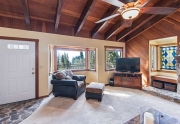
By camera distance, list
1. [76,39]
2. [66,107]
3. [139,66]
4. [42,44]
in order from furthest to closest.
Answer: [139,66] → [76,39] → [42,44] → [66,107]

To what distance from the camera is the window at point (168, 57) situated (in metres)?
4.92

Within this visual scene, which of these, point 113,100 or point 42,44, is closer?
point 113,100

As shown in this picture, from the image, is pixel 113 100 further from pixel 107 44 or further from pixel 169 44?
pixel 169 44

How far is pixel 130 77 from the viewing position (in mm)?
5301

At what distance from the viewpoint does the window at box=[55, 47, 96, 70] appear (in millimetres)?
5633

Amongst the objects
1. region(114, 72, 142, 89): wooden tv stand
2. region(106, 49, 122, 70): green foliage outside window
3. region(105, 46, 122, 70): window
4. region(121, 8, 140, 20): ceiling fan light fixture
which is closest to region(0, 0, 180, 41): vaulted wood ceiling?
region(121, 8, 140, 20): ceiling fan light fixture

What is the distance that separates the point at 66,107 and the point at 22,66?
205cm

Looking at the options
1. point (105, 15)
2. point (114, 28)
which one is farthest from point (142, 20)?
point (105, 15)

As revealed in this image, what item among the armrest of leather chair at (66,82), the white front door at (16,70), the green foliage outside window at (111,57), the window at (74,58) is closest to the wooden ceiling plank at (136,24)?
the green foliage outside window at (111,57)

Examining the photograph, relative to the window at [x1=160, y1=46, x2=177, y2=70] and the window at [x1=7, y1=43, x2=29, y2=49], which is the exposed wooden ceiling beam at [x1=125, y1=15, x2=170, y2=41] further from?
the window at [x1=7, y1=43, x2=29, y2=49]

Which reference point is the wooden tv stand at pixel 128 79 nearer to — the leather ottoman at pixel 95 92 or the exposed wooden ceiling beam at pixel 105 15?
the leather ottoman at pixel 95 92

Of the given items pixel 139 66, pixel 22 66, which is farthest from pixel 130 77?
pixel 22 66

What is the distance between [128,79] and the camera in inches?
210

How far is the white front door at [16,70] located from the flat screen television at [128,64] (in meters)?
3.93
